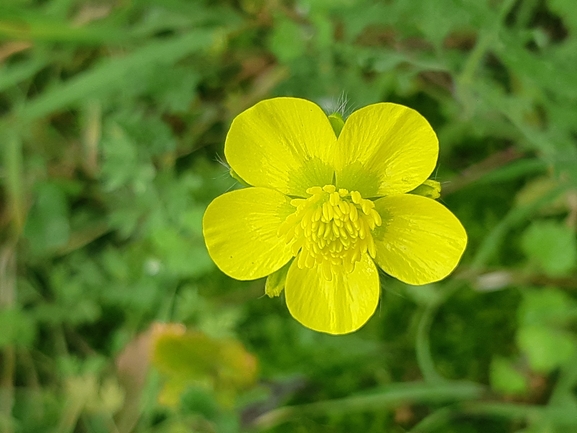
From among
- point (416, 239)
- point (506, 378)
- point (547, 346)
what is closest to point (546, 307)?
point (547, 346)

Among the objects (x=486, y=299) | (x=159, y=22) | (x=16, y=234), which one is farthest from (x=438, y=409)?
(x=16, y=234)

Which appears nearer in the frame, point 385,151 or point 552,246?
point 385,151

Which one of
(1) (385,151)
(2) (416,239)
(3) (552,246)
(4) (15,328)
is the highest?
(1) (385,151)

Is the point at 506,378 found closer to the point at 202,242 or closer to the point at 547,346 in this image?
the point at 547,346

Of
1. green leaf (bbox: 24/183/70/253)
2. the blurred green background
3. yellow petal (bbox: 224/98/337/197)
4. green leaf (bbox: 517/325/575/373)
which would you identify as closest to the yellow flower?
yellow petal (bbox: 224/98/337/197)

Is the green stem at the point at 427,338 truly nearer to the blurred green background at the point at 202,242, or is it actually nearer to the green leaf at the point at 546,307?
the blurred green background at the point at 202,242

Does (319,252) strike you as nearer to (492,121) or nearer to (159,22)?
(492,121)

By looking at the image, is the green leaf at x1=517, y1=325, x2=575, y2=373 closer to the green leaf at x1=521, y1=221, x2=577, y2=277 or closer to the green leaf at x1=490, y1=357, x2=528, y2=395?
the green leaf at x1=490, y1=357, x2=528, y2=395
